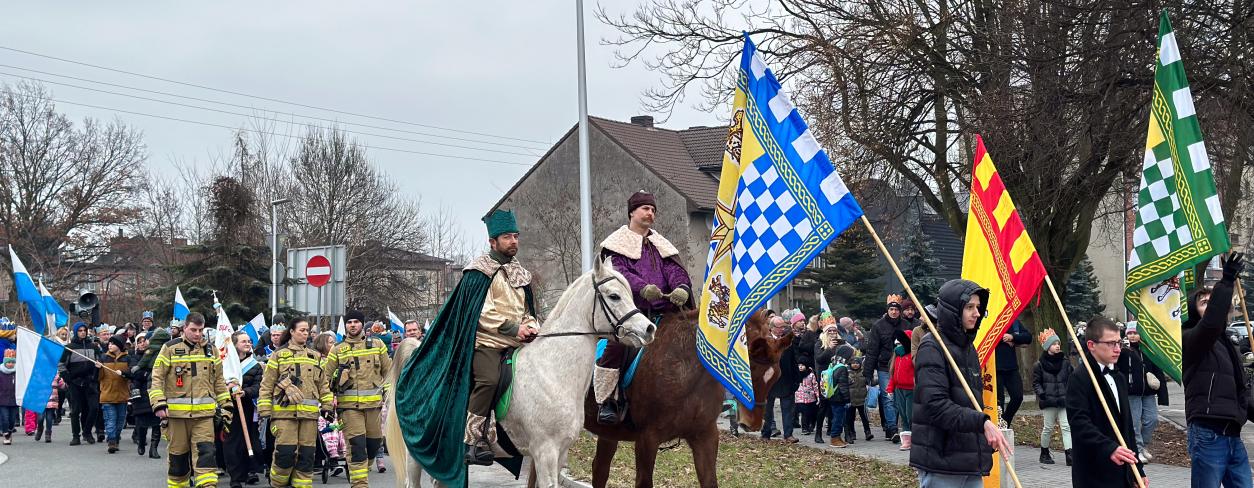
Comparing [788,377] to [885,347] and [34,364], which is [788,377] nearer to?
[885,347]

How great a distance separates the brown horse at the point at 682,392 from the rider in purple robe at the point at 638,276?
139mm

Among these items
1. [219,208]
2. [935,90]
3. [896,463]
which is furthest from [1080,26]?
[219,208]

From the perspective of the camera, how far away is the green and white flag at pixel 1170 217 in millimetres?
7992

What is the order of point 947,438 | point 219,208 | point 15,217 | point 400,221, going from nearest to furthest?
point 947,438, point 219,208, point 15,217, point 400,221

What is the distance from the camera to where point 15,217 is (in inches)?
1812

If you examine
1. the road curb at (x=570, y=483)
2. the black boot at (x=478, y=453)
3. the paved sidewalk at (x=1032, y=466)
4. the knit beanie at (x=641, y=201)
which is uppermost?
the knit beanie at (x=641, y=201)

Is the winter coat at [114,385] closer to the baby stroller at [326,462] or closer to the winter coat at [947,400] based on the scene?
the baby stroller at [326,462]

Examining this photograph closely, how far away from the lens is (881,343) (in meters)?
16.2

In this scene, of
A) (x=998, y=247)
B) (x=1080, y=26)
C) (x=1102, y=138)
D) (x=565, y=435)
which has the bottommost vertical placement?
(x=565, y=435)

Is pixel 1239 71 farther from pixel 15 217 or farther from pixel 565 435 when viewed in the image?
pixel 15 217

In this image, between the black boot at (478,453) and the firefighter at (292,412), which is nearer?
the black boot at (478,453)

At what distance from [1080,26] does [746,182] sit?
8568 millimetres

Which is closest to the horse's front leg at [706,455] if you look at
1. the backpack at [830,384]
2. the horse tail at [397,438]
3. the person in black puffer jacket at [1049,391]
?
the horse tail at [397,438]

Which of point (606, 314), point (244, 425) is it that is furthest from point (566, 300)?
point (244, 425)
